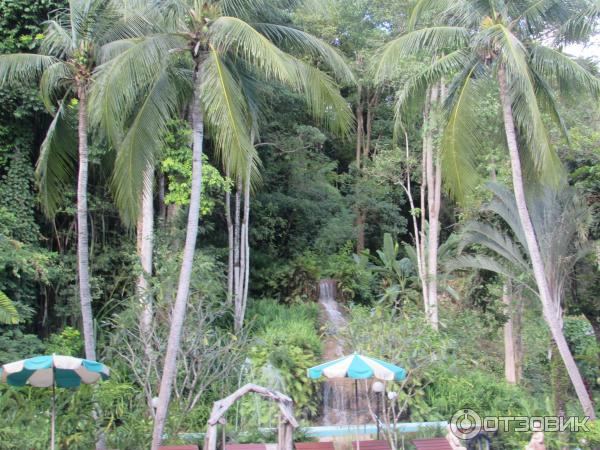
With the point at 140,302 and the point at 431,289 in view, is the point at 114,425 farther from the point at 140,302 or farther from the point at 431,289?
the point at 431,289

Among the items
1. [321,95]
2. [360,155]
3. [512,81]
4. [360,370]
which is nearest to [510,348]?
[512,81]

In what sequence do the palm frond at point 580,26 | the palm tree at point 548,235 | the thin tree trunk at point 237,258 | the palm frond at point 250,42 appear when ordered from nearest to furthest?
the palm frond at point 250,42
the palm frond at point 580,26
the palm tree at point 548,235
the thin tree trunk at point 237,258

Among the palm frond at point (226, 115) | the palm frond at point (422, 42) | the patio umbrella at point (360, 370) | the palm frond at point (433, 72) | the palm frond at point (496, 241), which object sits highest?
the palm frond at point (422, 42)

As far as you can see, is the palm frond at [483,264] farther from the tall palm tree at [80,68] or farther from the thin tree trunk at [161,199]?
the tall palm tree at [80,68]

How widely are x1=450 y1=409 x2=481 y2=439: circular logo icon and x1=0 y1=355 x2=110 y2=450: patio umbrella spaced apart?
531 cm

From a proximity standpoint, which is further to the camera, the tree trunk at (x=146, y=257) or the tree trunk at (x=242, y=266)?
the tree trunk at (x=242, y=266)

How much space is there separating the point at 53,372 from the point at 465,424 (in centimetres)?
663

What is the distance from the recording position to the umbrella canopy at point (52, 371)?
23.5ft

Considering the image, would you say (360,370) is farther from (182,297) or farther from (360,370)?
(182,297)

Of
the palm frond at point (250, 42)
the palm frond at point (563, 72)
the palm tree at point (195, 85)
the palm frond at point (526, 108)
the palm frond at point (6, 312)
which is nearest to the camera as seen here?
the palm frond at point (250, 42)

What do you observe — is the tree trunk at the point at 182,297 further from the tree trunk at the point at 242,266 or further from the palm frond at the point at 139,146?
the tree trunk at the point at 242,266

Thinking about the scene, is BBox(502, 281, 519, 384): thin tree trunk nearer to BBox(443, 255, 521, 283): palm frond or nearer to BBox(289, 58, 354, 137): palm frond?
BBox(443, 255, 521, 283): palm frond

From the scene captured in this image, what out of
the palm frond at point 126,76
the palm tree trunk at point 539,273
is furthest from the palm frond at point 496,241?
the palm frond at point 126,76

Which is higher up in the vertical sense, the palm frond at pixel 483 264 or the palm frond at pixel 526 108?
the palm frond at pixel 526 108
